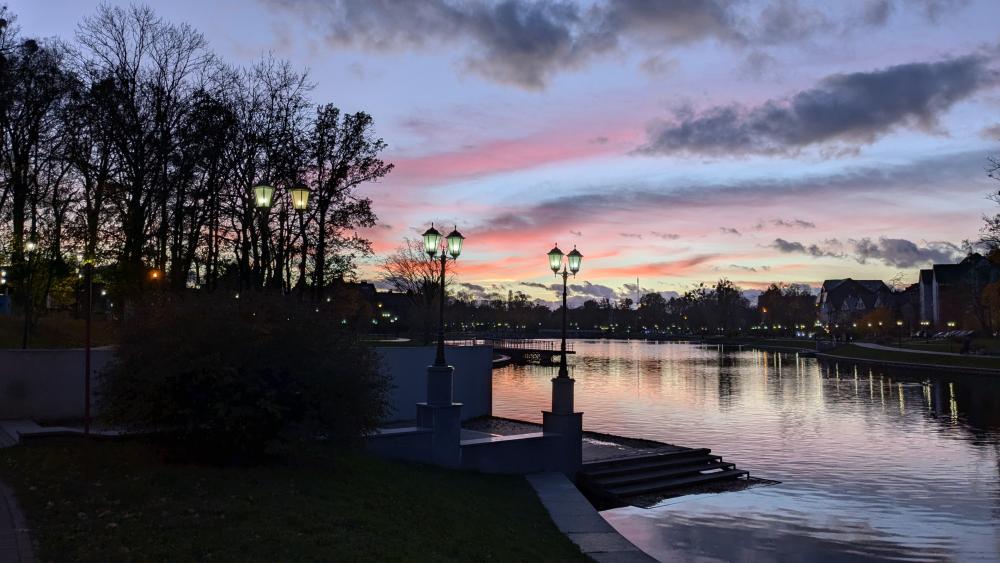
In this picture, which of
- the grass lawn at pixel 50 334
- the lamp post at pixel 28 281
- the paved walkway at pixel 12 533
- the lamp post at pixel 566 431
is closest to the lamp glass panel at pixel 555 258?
the lamp post at pixel 566 431

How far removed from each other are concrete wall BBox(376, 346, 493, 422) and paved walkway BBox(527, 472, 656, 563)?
7600 mm

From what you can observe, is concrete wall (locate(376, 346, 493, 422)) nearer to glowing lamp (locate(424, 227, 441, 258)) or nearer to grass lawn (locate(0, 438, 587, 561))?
glowing lamp (locate(424, 227, 441, 258))

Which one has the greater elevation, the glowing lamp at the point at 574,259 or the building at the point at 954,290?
the building at the point at 954,290

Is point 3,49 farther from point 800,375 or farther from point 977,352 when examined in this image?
point 977,352

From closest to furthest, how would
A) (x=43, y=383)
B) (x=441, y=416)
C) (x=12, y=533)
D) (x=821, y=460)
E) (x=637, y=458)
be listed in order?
(x=12, y=533)
(x=441, y=416)
(x=43, y=383)
(x=637, y=458)
(x=821, y=460)

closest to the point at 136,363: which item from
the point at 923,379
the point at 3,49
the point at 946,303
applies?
the point at 3,49

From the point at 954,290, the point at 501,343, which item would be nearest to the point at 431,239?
the point at 501,343

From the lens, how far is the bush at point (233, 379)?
13.2 meters

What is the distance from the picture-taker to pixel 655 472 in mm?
22031

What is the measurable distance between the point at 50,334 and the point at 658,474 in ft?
109

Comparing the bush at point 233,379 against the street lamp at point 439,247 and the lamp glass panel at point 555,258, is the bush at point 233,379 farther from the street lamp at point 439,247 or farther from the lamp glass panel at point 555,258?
the lamp glass panel at point 555,258

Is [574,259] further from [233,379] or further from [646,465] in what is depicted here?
[233,379]

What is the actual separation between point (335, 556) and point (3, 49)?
39241mm

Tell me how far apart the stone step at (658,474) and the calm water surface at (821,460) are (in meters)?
1.22
